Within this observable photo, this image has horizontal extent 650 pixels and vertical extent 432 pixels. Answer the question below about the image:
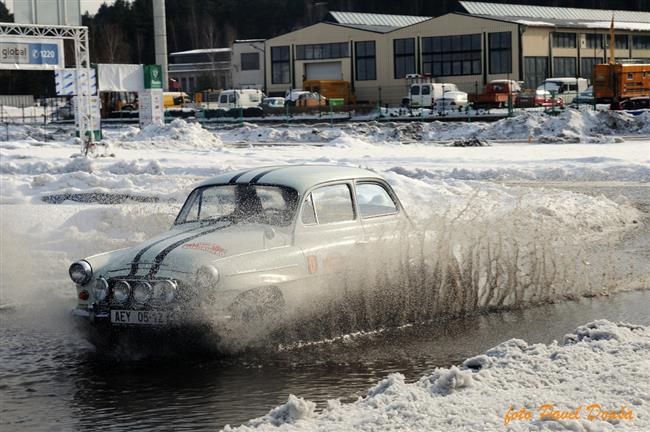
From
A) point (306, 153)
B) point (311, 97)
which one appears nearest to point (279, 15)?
point (311, 97)

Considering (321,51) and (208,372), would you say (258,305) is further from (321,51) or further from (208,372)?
(321,51)

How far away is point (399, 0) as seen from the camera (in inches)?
5536

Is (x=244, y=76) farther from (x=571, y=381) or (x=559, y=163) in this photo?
(x=571, y=381)

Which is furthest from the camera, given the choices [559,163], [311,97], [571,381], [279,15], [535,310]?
[279,15]

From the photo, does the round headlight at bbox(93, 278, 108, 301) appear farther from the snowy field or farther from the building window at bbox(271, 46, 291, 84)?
the building window at bbox(271, 46, 291, 84)

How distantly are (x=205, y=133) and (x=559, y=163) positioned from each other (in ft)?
63.7

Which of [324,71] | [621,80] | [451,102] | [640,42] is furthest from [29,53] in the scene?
[640,42]

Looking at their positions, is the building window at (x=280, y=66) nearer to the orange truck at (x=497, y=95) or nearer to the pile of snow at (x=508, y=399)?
the orange truck at (x=497, y=95)

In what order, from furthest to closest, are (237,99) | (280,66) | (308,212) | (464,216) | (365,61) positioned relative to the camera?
1. (280,66)
2. (365,61)
3. (237,99)
4. (464,216)
5. (308,212)

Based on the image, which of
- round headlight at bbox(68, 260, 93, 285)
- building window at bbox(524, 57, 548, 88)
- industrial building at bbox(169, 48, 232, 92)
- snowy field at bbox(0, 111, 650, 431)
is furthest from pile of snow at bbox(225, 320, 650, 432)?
industrial building at bbox(169, 48, 232, 92)

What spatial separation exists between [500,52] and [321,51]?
14.9 meters

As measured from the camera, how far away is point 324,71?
264 feet

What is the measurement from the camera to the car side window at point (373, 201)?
974 cm

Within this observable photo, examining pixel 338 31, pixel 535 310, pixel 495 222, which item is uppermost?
pixel 338 31
